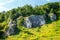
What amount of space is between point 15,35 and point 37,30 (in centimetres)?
1110

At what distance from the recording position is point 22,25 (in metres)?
125

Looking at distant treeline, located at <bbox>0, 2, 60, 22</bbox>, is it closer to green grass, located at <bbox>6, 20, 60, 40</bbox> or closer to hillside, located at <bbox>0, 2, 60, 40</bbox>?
hillside, located at <bbox>0, 2, 60, 40</bbox>

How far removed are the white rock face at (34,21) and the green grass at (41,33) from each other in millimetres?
5156

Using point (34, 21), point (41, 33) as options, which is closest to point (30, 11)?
point (34, 21)

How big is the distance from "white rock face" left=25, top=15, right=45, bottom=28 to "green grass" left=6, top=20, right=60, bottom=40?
16.9ft

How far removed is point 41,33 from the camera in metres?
110

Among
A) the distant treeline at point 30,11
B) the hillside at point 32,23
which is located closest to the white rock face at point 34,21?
the hillside at point 32,23

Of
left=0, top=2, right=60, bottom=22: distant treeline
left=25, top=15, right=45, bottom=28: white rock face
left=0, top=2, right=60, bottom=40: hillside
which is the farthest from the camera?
left=0, top=2, right=60, bottom=22: distant treeline

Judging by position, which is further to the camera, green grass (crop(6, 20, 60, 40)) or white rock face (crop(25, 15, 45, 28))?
white rock face (crop(25, 15, 45, 28))

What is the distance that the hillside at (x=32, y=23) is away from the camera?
107 m

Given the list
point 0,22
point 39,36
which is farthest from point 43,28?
point 0,22

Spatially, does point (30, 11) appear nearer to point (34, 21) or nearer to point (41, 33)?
point (34, 21)

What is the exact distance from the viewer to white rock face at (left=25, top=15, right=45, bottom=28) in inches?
4950

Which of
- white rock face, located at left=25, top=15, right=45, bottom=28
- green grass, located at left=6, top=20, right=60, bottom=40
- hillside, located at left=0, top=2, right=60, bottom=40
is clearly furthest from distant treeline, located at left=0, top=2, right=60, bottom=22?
green grass, located at left=6, top=20, right=60, bottom=40
